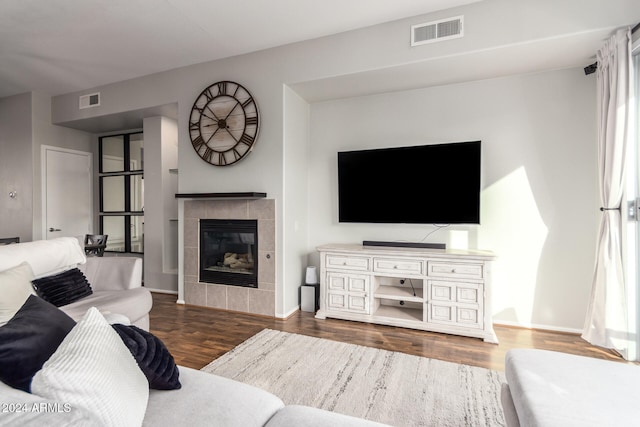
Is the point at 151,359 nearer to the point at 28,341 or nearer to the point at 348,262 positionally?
the point at 28,341

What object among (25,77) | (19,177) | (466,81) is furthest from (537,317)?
(19,177)

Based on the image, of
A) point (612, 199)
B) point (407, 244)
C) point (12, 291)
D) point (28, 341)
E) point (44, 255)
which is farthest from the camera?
point (407, 244)

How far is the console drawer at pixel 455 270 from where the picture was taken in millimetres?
2795

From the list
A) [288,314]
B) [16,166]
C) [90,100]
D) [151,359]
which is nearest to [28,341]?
[151,359]

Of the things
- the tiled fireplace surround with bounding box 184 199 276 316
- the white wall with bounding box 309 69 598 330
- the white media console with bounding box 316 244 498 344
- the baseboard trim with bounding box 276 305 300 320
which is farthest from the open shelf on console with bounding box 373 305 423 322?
the tiled fireplace surround with bounding box 184 199 276 316

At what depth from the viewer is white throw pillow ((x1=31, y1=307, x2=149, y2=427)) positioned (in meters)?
0.73

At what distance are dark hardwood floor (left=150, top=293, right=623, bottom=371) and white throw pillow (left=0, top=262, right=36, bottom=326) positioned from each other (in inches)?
41.8

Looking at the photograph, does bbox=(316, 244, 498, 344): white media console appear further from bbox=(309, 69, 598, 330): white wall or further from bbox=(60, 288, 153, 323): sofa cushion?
bbox=(60, 288, 153, 323): sofa cushion

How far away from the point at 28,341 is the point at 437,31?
323 centimetres

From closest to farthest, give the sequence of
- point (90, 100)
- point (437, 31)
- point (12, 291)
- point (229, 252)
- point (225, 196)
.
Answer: point (12, 291) < point (437, 31) < point (225, 196) < point (229, 252) < point (90, 100)

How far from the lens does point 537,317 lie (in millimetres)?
3035

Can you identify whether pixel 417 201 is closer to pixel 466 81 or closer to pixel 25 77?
pixel 466 81

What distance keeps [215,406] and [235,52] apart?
135 inches

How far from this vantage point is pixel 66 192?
4.93m
